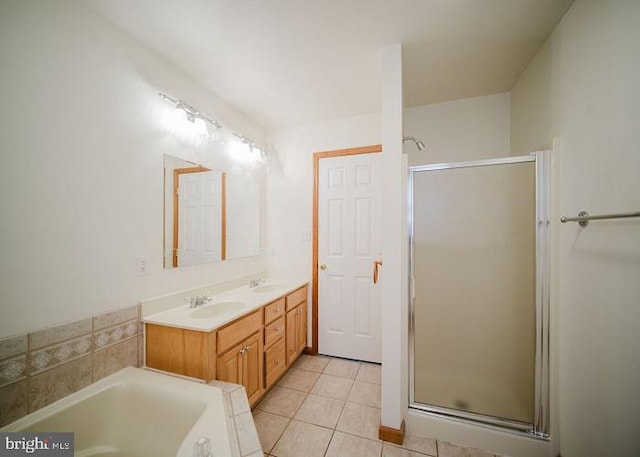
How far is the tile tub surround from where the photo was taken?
0.95 meters

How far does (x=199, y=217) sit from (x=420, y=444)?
2.21 meters

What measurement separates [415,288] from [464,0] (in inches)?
67.4

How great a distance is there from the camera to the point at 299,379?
2.11 metres

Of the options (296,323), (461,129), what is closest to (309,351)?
(296,323)

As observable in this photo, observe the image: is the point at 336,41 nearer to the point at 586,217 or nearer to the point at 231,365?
the point at 586,217

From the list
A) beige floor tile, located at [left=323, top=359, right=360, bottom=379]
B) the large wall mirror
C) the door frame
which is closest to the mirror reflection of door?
the large wall mirror

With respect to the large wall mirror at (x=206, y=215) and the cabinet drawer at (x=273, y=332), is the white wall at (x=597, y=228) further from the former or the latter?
the large wall mirror at (x=206, y=215)

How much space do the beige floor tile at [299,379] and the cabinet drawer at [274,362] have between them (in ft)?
0.43

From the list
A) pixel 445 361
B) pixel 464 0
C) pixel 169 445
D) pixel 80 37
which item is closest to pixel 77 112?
pixel 80 37

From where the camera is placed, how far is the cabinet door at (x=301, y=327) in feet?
7.73

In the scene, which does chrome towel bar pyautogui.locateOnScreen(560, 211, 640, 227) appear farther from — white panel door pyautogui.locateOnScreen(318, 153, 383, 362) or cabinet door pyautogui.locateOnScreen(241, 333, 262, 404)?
cabinet door pyautogui.locateOnScreen(241, 333, 262, 404)

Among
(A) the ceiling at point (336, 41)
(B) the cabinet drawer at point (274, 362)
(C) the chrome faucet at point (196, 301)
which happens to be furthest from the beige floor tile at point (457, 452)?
(A) the ceiling at point (336, 41)

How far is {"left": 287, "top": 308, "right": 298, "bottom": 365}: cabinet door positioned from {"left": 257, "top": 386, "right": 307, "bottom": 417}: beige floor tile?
0.25 meters

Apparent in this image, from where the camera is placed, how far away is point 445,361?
1.66 meters
